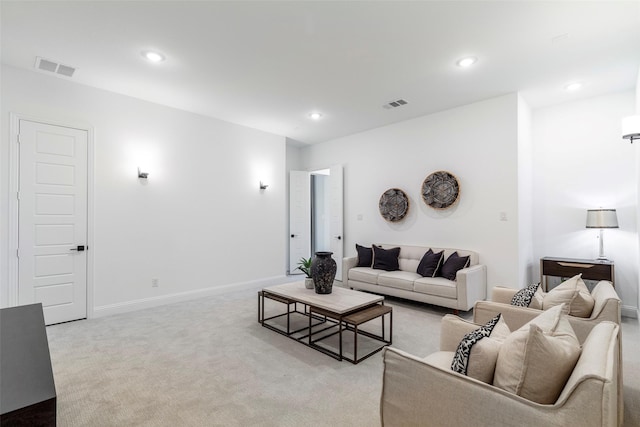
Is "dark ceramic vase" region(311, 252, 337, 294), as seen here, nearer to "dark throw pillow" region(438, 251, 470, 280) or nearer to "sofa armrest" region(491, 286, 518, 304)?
"sofa armrest" region(491, 286, 518, 304)

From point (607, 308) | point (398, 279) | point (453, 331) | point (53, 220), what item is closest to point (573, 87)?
point (607, 308)

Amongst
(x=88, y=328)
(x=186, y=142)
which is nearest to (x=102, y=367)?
(x=88, y=328)

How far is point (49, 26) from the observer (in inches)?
104

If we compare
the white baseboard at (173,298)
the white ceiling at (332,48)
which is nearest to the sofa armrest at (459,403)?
the white ceiling at (332,48)

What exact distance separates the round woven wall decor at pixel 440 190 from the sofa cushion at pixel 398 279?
1120mm

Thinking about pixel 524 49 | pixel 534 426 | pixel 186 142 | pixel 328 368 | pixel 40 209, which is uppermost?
pixel 524 49

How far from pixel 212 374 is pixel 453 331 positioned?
6.05ft

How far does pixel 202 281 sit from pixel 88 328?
5.20 ft

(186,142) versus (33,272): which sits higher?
(186,142)

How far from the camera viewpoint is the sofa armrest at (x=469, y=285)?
3748 millimetres

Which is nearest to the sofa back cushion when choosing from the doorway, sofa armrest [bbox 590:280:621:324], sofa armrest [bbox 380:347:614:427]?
the doorway

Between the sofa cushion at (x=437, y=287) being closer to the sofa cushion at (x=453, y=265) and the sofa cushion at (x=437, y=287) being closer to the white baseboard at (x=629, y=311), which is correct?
the sofa cushion at (x=453, y=265)

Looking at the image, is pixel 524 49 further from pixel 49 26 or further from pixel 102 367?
pixel 102 367

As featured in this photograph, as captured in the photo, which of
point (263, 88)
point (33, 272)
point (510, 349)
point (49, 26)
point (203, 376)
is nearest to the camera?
point (510, 349)
